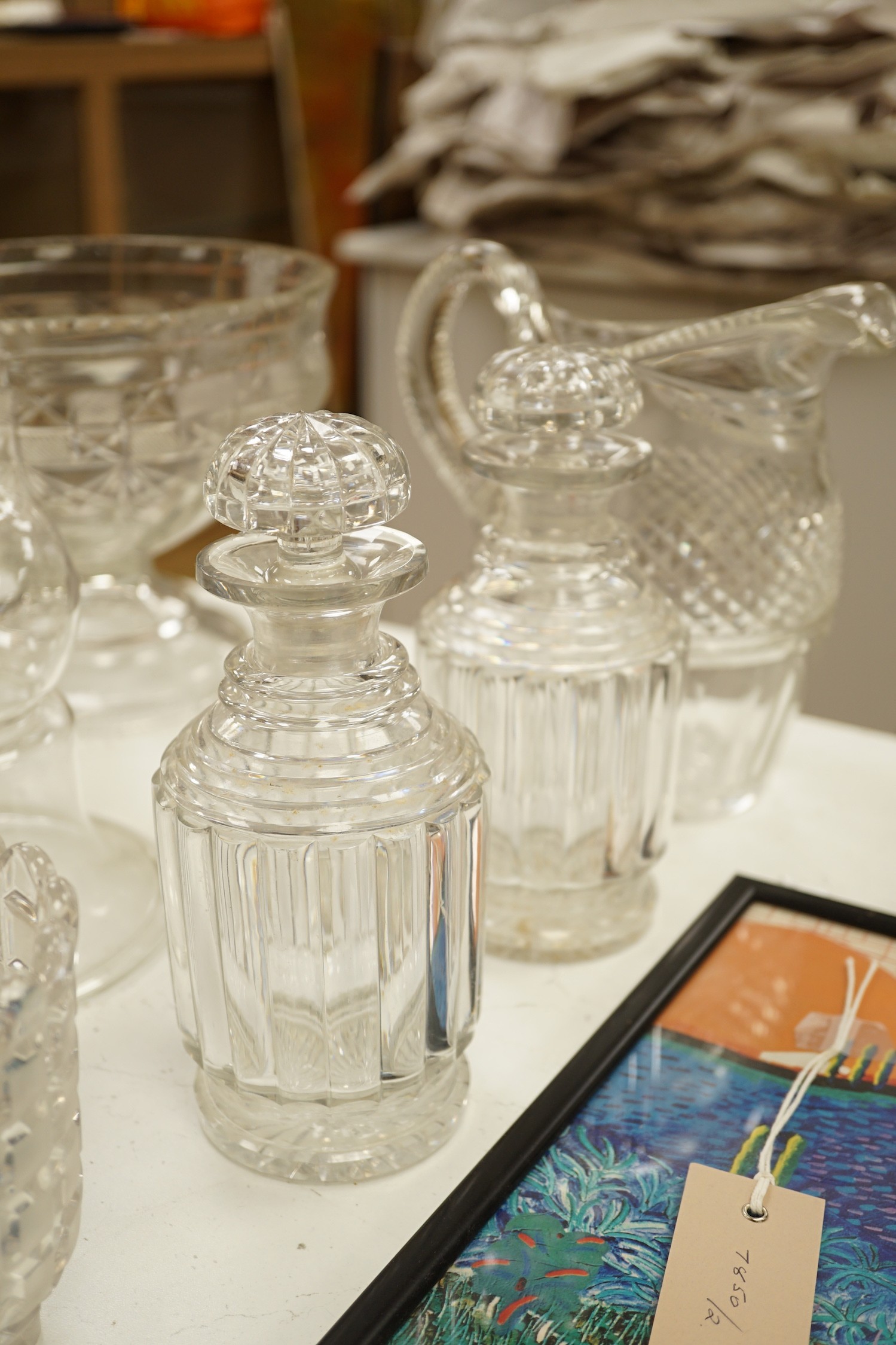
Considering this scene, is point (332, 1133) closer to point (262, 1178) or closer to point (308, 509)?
point (262, 1178)

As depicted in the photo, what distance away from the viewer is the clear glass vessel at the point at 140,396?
25.0 inches

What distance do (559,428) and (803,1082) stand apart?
237 millimetres

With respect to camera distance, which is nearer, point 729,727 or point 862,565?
point 729,727

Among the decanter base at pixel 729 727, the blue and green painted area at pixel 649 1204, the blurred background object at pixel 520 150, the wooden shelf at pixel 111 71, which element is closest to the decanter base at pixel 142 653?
the decanter base at pixel 729 727

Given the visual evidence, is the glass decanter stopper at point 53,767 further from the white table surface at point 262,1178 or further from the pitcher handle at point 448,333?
the pitcher handle at point 448,333

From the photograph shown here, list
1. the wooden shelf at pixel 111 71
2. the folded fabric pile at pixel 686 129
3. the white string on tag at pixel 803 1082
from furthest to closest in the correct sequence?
the wooden shelf at pixel 111 71, the folded fabric pile at pixel 686 129, the white string on tag at pixel 803 1082

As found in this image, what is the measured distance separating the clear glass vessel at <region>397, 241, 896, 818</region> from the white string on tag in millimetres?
141

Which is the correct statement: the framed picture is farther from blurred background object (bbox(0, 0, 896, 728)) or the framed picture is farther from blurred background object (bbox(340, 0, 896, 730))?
blurred background object (bbox(0, 0, 896, 728))

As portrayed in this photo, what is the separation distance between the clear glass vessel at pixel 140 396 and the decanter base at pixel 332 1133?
0.27 m

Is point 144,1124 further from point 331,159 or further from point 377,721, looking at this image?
point 331,159

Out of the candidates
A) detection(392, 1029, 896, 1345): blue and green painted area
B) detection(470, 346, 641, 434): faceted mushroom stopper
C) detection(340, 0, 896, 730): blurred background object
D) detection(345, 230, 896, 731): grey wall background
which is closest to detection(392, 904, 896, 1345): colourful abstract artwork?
detection(392, 1029, 896, 1345): blue and green painted area

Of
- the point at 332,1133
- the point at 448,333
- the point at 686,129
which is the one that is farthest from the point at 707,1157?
the point at 686,129

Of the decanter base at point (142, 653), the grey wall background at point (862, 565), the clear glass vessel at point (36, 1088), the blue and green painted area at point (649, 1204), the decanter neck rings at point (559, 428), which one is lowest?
the grey wall background at point (862, 565)

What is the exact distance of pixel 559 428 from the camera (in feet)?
1.50
